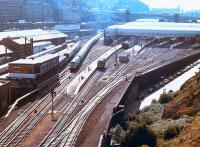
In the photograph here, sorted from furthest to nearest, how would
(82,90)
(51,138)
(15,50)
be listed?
(15,50) < (82,90) < (51,138)

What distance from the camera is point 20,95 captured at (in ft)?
93.0

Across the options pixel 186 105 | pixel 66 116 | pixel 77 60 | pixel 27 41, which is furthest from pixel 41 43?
A: pixel 186 105

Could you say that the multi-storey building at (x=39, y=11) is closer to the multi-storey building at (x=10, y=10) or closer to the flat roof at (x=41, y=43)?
the multi-storey building at (x=10, y=10)

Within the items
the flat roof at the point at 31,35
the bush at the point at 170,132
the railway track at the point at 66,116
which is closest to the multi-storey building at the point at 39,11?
the flat roof at the point at 31,35

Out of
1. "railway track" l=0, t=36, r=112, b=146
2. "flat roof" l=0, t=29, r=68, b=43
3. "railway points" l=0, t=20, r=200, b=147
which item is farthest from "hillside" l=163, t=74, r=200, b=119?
"flat roof" l=0, t=29, r=68, b=43

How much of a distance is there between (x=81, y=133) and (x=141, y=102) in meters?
12.5

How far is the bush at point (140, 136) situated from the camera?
19375mm

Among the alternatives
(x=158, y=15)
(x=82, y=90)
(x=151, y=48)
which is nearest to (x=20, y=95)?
(x=82, y=90)

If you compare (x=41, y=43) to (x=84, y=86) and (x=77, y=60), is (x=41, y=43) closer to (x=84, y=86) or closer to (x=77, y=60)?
(x=77, y=60)

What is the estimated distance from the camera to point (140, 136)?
19469mm

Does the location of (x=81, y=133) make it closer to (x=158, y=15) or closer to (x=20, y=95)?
(x=20, y=95)

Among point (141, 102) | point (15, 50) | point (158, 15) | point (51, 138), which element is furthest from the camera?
point (158, 15)

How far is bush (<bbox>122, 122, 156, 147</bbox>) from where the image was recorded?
19375mm

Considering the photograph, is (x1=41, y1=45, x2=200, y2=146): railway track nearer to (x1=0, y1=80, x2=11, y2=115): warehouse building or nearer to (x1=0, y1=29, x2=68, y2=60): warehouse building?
(x1=0, y1=80, x2=11, y2=115): warehouse building
